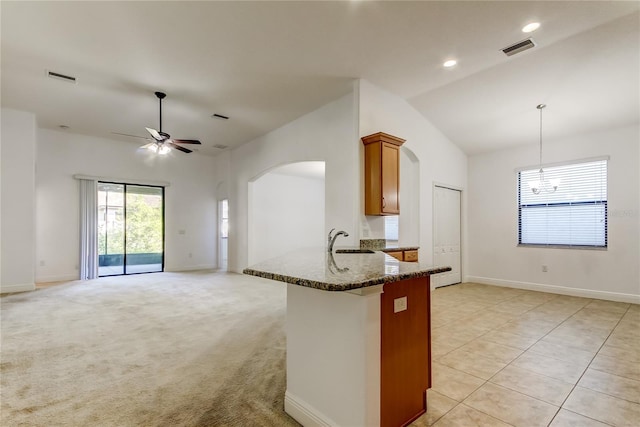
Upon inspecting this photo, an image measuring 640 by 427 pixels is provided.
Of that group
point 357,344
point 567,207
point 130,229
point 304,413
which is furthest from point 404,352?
point 130,229

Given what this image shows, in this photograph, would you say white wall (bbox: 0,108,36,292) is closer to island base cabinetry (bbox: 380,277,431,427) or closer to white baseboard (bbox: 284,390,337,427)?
white baseboard (bbox: 284,390,337,427)

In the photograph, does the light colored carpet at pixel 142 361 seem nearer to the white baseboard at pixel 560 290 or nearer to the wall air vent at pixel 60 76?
the wall air vent at pixel 60 76

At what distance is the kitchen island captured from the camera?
1535 mm

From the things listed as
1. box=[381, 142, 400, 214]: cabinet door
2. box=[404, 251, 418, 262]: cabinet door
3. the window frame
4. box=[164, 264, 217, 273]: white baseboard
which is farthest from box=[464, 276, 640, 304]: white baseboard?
box=[164, 264, 217, 273]: white baseboard

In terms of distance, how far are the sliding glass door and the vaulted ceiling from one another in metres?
2.20

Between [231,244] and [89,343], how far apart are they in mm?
4958

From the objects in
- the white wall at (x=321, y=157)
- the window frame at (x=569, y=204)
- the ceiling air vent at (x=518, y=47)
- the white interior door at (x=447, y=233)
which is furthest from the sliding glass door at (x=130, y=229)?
the window frame at (x=569, y=204)

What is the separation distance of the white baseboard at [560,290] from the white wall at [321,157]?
3848mm

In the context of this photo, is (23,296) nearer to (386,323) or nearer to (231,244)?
(231,244)

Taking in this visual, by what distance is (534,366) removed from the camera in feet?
8.86

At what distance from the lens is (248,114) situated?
5.70m

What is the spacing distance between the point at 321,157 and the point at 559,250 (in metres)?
4.68

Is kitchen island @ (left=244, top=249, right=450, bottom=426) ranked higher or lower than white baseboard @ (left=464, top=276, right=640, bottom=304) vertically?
higher

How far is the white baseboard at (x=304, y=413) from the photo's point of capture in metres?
1.73
